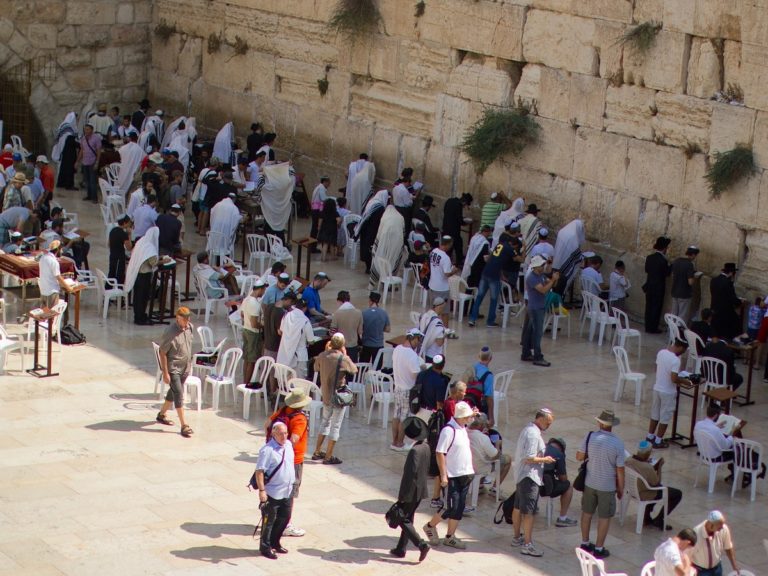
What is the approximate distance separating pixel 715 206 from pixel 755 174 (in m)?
0.81

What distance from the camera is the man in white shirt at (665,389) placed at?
14508 millimetres

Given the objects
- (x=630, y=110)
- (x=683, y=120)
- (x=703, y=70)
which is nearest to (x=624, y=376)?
(x=683, y=120)

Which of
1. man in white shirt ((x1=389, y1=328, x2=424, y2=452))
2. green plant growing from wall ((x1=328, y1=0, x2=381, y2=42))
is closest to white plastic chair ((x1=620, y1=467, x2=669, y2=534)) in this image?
man in white shirt ((x1=389, y1=328, x2=424, y2=452))

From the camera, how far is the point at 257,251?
20.5m

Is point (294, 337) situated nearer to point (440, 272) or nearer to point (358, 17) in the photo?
point (440, 272)

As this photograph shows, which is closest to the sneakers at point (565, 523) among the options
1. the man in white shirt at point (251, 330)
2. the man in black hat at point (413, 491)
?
the man in black hat at point (413, 491)

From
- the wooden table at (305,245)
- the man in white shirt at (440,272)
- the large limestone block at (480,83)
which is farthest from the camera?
the large limestone block at (480,83)

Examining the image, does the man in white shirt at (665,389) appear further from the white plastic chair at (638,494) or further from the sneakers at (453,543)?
the sneakers at (453,543)

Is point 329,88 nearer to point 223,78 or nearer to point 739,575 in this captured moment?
point 223,78

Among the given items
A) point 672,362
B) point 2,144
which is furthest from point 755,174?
point 2,144

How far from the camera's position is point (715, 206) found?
→ 1850cm

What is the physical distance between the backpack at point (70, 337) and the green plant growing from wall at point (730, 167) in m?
8.21

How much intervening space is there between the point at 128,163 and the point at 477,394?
1238cm

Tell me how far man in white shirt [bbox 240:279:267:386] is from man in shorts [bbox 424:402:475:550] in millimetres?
3717
